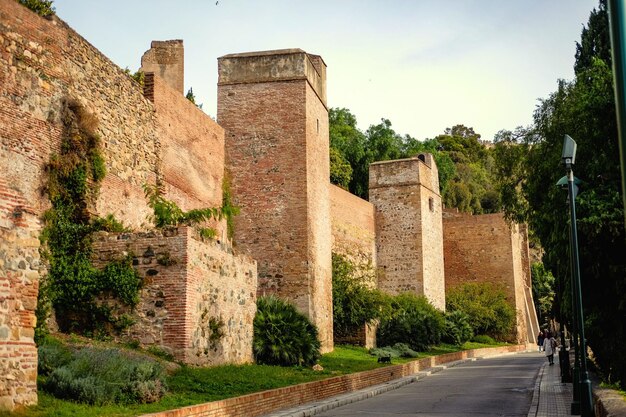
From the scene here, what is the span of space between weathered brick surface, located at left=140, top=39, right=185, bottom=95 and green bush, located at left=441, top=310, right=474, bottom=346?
1742cm

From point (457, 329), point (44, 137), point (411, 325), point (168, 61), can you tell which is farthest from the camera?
point (457, 329)

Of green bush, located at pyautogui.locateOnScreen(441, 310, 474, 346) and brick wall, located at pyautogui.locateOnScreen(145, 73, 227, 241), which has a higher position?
brick wall, located at pyautogui.locateOnScreen(145, 73, 227, 241)

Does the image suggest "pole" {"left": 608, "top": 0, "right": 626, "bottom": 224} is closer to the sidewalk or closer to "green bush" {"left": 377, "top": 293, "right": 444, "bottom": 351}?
the sidewalk

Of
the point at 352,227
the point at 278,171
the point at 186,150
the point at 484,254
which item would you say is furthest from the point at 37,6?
the point at 484,254

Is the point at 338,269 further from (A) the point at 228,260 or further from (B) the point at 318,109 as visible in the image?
(A) the point at 228,260

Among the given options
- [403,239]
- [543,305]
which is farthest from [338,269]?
[543,305]

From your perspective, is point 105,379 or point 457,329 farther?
point 457,329

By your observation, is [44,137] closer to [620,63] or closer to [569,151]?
[569,151]

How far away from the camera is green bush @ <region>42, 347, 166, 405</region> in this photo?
36.2 ft

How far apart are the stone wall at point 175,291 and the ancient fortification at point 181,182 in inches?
0.9

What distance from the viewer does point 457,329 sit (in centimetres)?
3894

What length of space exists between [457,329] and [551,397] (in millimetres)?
21909

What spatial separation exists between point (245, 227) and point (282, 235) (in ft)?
3.99

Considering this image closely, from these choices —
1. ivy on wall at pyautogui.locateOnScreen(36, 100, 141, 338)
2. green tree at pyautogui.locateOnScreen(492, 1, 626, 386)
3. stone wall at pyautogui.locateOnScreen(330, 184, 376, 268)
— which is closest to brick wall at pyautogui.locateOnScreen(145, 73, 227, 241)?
ivy on wall at pyautogui.locateOnScreen(36, 100, 141, 338)
